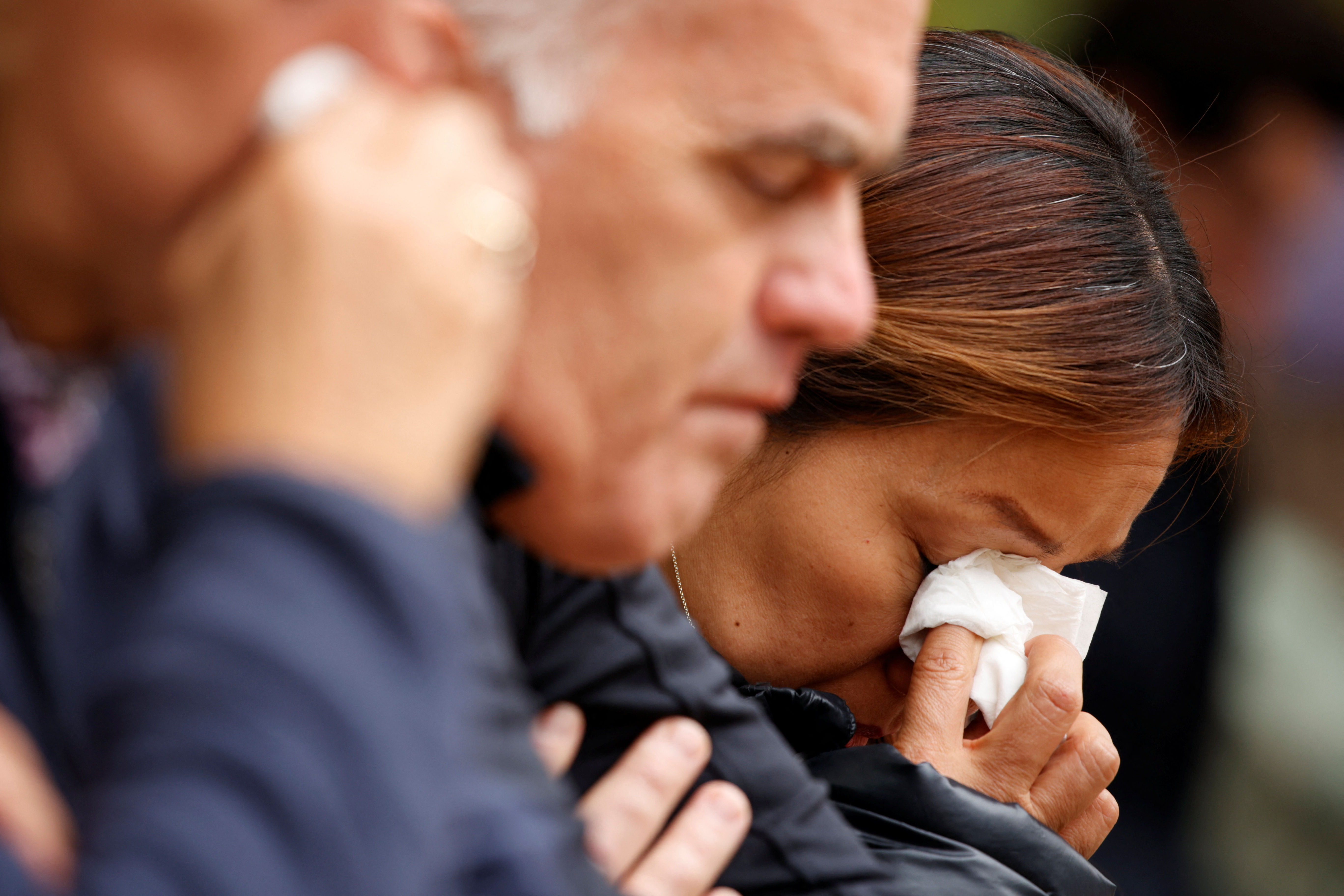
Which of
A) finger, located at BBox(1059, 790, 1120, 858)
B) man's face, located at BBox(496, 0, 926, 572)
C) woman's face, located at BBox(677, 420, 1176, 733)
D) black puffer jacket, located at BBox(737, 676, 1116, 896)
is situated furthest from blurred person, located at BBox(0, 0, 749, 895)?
finger, located at BBox(1059, 790, 1120, 858)

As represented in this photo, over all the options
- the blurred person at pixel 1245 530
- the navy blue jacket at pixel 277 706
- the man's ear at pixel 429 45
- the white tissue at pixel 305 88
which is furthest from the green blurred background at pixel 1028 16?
the navy blue jacket at pixel 277 706

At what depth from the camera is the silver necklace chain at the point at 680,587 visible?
2221mm

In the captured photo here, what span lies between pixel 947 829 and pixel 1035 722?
0.47 m

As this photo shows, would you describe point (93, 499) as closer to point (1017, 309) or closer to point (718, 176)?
point (718, 176)

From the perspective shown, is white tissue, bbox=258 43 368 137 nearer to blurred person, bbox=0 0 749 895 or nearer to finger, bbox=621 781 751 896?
blurred person, bbox=0 0 749 895

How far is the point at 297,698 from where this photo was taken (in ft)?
2.21

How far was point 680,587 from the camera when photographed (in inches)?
87.7

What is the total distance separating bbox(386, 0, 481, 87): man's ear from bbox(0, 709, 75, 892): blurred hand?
553 mm

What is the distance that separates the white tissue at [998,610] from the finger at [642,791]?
2.76 feet

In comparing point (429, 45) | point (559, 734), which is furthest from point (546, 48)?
point (559, 734)

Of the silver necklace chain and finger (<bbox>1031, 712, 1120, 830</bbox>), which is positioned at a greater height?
the silver necklace chain

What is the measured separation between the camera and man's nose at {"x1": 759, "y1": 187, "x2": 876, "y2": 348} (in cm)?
120

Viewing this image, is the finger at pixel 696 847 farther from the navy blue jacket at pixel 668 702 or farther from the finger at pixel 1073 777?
the finger at pixel 1073 777

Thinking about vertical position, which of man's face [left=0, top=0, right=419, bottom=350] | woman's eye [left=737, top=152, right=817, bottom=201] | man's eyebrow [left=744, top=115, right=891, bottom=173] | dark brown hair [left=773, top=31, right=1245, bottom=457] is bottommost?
dark brown hair [left=773, top=31, right=1245, bottom=457]
